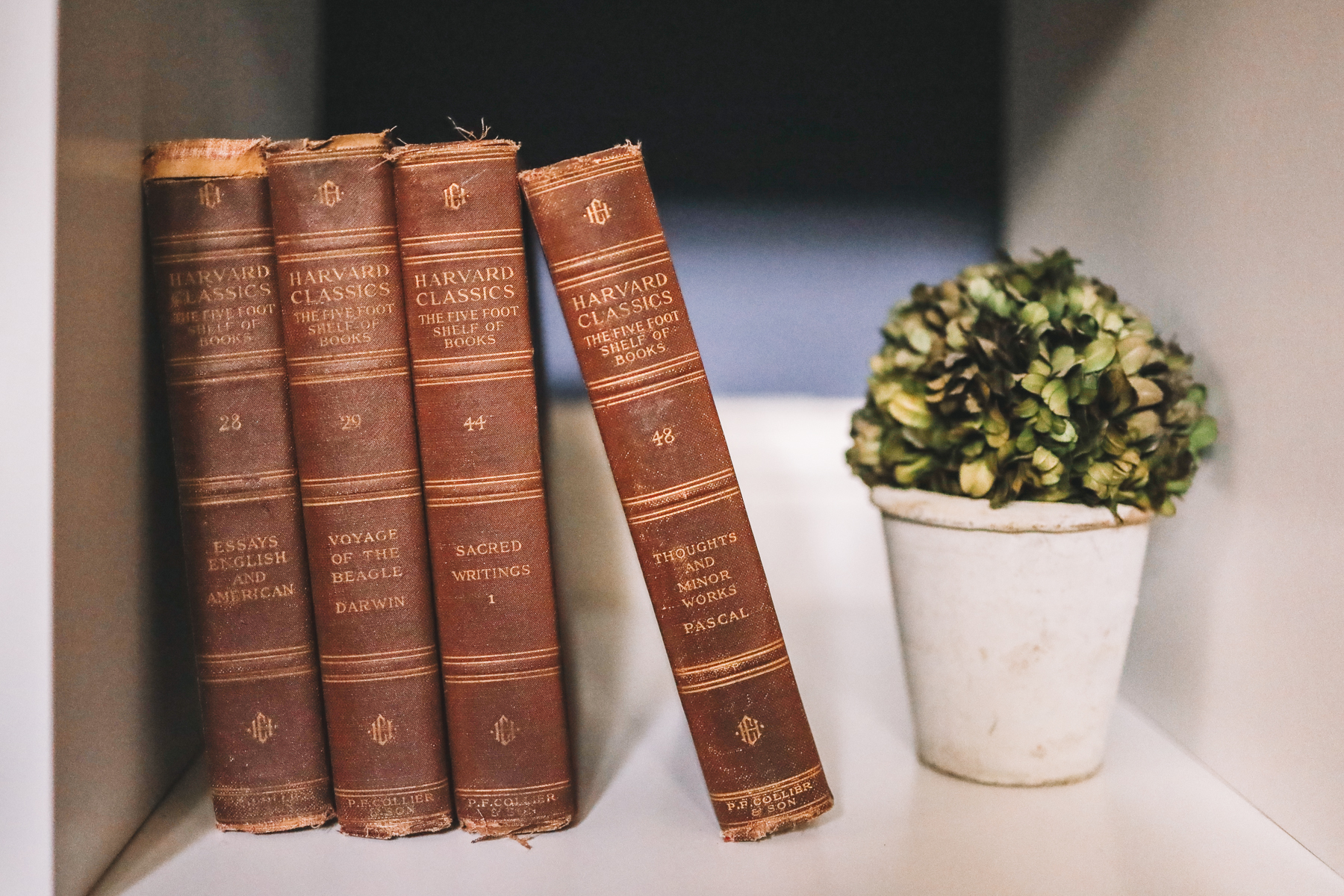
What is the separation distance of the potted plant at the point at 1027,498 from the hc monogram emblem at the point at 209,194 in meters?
0.44

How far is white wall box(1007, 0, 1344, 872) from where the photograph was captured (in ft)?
1.56

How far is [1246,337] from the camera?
545 millimetres

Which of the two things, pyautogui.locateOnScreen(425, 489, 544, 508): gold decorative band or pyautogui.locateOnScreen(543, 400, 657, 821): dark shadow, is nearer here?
pyautogui.locateOnScreen(425, 489, 544, 508): gold decorative band

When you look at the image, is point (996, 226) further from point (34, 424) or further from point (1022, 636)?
point (34, 424)

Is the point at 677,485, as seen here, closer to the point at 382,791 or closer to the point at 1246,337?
the point at 382,791

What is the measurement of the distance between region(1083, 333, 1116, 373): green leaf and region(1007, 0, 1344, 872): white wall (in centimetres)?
9

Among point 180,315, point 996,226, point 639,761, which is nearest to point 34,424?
point 180,315

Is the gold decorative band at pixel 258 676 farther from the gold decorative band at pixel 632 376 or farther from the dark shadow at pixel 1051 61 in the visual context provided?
the dark shadow at pixel 1051 61

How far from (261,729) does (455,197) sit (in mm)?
335

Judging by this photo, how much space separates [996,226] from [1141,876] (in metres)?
0.68

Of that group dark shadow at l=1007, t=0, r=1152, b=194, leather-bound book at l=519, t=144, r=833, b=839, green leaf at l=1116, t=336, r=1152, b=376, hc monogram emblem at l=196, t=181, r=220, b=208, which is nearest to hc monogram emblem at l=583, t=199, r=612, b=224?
leather-bound book at l=519, t=144, r=833, b=839

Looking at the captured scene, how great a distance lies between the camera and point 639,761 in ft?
2.03

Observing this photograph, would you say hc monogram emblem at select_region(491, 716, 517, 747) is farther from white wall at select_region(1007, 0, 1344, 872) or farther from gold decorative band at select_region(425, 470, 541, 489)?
white wall at select_region(1007, 0, 1344, 872)

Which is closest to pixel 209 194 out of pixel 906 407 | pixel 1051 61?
pixel 906 407
